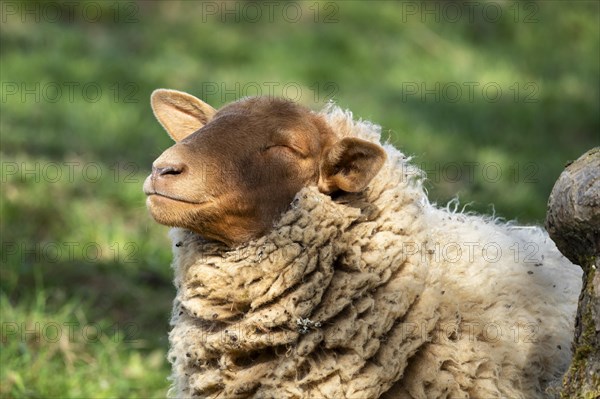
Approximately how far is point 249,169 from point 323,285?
20.0 inches

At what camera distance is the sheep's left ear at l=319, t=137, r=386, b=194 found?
10.9 ft

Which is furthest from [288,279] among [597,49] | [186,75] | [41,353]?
[597,49]

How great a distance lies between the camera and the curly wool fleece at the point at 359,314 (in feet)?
10.7

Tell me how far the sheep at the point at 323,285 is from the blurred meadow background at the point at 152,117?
96 cm

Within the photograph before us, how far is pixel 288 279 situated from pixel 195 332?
434 millimetres

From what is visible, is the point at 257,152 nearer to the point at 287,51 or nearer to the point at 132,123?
the point at 132,123

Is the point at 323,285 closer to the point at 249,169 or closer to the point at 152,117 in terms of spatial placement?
the point at 249,169

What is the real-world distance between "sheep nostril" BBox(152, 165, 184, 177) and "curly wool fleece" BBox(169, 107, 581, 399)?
36 cm

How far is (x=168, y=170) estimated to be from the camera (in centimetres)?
326

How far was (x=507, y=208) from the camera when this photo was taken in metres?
6.72

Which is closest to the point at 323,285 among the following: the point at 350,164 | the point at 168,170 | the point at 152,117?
the point at 350,164

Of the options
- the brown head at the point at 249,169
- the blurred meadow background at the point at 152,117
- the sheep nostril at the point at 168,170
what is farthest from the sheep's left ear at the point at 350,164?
Result: the blurred meadow background at the point at 152,117

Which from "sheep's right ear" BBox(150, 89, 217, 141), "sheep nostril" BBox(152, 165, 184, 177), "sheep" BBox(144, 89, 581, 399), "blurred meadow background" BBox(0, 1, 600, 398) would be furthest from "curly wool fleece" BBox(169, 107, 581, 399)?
"blurred meadow background" BBox(0, 1, 600, 398)

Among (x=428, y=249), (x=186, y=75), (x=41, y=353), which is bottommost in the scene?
(x=41, y=353)
